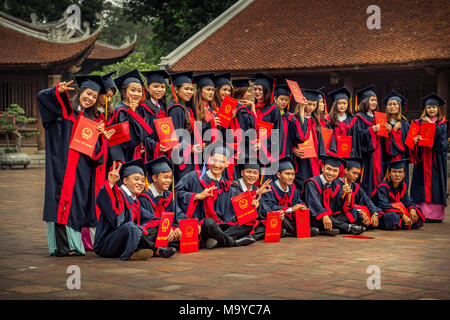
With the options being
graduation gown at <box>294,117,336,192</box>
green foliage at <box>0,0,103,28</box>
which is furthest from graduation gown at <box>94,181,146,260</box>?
green foliage at <box>0,0,103,28</box>

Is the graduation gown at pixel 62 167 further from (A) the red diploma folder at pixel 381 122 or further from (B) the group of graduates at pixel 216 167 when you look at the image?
(A) the red diploma folder at pixel 381 122

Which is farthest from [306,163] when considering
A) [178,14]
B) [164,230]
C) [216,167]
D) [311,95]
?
[178,14]

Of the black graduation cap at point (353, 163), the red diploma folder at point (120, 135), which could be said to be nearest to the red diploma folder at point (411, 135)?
the black graduation cap at point (353, 163)

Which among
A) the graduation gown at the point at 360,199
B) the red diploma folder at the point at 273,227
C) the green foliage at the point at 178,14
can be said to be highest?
the green foliage at the point at 178,14

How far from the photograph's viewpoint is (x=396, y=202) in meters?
9.72

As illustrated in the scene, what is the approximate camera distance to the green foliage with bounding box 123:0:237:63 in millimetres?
29953

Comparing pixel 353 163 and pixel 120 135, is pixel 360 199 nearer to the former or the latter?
pixel 353 163

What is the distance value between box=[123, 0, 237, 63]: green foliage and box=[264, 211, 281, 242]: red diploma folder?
22908mm

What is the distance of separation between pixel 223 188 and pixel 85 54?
22.0 meters

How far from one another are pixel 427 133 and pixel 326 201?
2368mm

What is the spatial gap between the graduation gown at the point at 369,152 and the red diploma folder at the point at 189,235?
3.82 m

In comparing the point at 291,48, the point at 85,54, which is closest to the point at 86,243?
the point at 291,48

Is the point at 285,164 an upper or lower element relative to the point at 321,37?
lower

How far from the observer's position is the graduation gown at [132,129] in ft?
25.0
